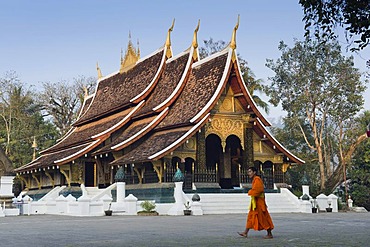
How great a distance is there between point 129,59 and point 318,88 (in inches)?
406

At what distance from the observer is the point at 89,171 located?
23109 mm

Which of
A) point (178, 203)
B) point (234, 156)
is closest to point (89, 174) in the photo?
point (234, 156)

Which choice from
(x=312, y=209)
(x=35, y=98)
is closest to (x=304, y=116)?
(x=312, y=209)

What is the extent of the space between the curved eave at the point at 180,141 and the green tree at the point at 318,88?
11.2 meters

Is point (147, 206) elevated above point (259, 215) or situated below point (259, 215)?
below

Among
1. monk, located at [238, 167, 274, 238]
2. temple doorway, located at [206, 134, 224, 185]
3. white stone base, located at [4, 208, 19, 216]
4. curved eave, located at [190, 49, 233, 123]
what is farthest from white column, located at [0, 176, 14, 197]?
monk, located at [238, 167, 274, 238]

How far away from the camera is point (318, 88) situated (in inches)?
1129

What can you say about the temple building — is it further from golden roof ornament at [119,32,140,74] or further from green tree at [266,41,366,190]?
green tree at [266,41,366,190]

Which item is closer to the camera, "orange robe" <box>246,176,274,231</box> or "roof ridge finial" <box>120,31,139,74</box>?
"orange robe" <box>246,176,274,231</box>

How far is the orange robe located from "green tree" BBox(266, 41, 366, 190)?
21082 millimetres

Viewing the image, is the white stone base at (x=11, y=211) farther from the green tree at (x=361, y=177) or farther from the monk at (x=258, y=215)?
the green tree at (x=361, y=177)

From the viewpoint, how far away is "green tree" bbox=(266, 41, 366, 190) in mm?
28344

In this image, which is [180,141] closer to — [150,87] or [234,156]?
[234,156]

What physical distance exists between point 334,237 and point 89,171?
16.6m
